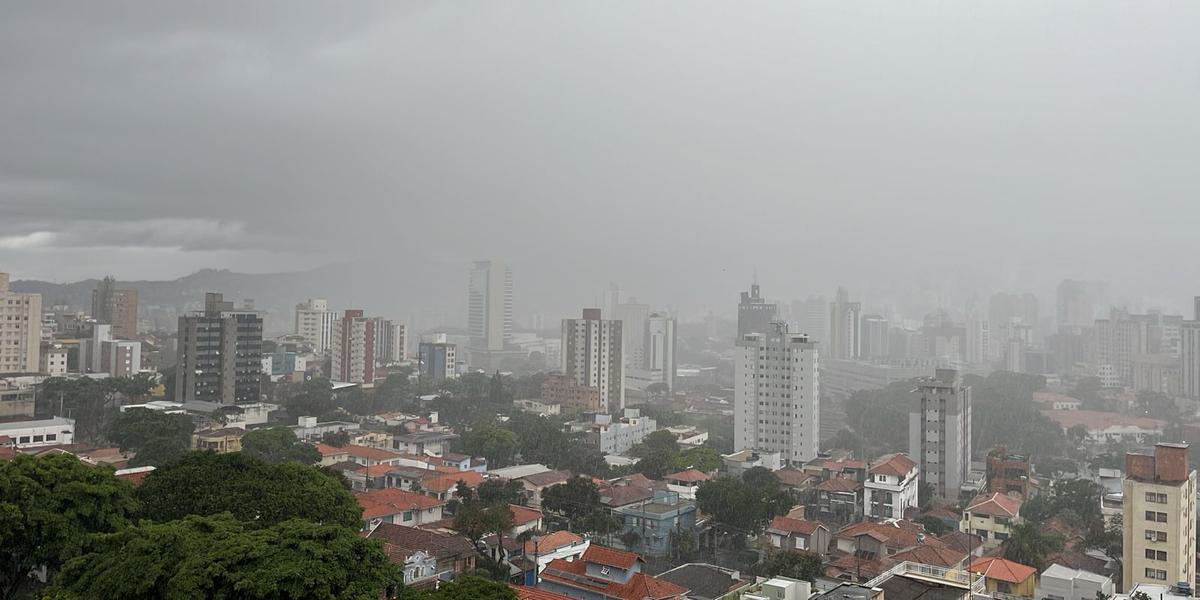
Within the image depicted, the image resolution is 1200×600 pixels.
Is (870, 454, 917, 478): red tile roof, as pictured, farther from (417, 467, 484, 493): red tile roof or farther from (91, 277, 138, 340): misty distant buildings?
(91, 277, 138, 340): misty distant buildings

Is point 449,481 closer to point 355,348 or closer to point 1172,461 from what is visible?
point 1172,461

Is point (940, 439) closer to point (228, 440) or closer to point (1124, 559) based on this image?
point (1124, 559)

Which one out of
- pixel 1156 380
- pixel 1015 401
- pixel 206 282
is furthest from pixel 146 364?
pixel 206 282

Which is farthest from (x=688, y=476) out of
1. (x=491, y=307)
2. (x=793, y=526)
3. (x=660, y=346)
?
(x=491, y=307)

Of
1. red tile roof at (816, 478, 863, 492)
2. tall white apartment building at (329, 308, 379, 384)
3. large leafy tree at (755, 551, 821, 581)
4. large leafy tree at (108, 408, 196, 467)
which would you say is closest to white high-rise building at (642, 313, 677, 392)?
tall white apartment building at (329, 308, 379, 384)

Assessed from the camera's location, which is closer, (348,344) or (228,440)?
(228,440)

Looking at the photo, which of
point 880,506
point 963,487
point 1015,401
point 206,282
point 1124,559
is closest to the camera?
point 1124,559

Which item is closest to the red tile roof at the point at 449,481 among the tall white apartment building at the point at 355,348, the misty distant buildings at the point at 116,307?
the tall white apartment building at the point at 355,348

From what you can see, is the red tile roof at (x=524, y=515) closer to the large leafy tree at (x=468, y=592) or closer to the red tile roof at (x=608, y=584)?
the red tile roof at (x=608, y=584)
